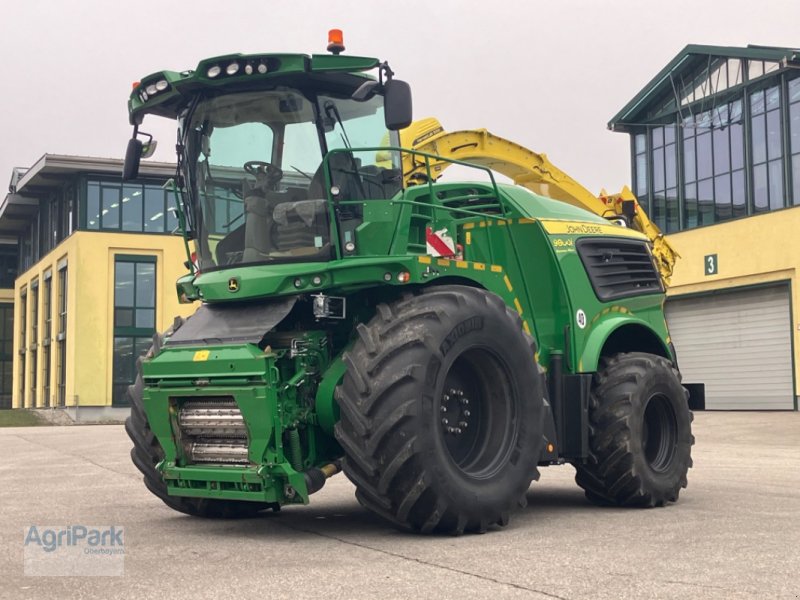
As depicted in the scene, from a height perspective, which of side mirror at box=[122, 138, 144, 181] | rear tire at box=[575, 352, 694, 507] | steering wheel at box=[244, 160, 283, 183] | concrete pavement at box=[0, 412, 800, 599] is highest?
side mirror at box=[122, 138, 144, 181]

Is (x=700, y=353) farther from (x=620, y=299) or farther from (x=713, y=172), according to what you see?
(x=620, y=299)

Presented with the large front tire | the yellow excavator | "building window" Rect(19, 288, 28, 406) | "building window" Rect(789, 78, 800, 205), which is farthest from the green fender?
"building window" Rect(19, 288, 28, 406)

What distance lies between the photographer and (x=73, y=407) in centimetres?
4647

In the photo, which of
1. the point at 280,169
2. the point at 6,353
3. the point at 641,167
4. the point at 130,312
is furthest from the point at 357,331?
the point at 6,353

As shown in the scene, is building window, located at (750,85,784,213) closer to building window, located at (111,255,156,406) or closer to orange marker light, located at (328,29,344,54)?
building window, located at (111,255,156,406)

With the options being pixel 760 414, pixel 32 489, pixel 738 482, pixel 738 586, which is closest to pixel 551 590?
pixel 738 586

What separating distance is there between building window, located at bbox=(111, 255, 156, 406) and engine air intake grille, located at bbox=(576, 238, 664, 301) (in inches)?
1528

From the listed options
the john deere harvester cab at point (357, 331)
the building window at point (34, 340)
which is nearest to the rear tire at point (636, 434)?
the john deere harvester cab at point (357, 331)

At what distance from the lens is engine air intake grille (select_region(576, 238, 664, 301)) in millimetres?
10234

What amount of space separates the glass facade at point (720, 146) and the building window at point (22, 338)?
3471 cm

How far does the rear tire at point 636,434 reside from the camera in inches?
372

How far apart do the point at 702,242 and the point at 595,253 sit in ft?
103

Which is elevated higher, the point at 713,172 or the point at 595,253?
the point at 713,172

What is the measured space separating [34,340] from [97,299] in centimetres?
→ 1125
